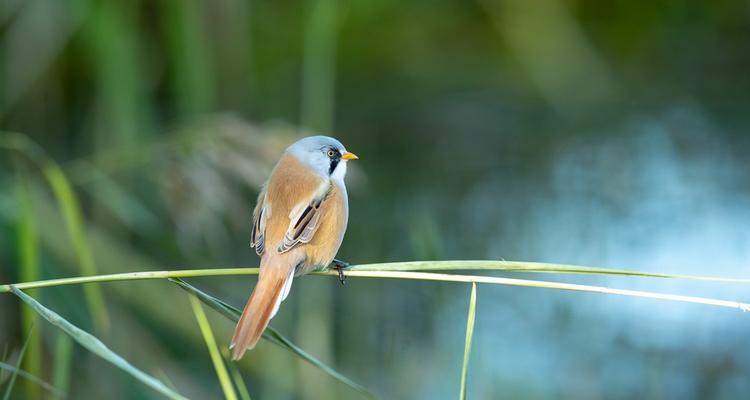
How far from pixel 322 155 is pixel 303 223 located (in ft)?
1.17

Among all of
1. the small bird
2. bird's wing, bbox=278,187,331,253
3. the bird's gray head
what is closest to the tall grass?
the small bird

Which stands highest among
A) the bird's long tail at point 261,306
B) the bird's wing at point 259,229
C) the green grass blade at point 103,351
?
the bird's wing at point 259,229

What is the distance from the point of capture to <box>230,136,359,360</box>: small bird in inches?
96.6

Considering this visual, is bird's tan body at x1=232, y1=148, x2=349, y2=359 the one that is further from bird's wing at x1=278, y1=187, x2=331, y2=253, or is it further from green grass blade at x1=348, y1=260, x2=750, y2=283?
green grass blade at x1=348, y1=260, x2=750, y2=283

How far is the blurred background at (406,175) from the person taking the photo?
3.99m

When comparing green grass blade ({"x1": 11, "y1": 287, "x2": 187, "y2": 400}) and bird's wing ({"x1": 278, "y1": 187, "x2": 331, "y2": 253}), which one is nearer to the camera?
green grass blade ({"x1": 11, "y1": 287, "x2": 187, "y2": 400})

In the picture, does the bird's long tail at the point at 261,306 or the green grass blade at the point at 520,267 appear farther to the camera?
the bird's long tail at the point at 261,306

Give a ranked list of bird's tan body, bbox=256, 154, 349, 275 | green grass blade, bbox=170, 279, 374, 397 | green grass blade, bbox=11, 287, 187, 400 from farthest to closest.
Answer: bird's tan body, bbox=256, 154, 349, 275, green grass blade, bbox=170, 279, 374, 397, green grass blade, bbox=11, 287, 187, 400

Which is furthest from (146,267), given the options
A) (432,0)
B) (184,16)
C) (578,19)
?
(578,19)

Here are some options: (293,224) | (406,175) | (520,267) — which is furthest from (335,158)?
(406,175)

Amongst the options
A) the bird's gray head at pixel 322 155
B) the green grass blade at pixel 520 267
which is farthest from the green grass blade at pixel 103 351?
the bird's gray head at pixel 322 155

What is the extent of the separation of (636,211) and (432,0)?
2130 mm

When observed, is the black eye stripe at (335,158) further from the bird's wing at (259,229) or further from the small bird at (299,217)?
the bird's wing at (259,229)

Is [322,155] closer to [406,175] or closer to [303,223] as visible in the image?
[303,223]
